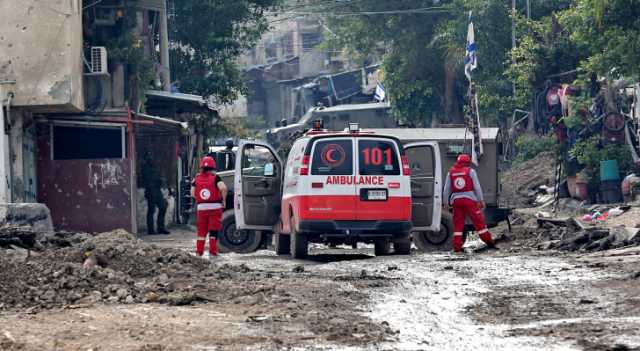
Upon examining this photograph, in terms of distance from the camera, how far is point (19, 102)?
25688 millimetres

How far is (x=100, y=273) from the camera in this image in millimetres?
12789

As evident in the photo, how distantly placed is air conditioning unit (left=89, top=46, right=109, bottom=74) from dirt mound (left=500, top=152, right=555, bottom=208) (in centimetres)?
1196

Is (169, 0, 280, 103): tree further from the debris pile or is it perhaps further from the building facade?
the debris pile

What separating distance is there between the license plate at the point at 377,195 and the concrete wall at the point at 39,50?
10.0 meters

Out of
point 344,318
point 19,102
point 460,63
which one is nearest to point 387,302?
point 344,318

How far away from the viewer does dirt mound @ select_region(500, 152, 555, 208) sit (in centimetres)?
3524

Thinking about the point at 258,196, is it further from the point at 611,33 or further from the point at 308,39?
the point at 308,39

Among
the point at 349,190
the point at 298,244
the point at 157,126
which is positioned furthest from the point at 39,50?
the point at 349,190

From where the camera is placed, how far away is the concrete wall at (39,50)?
84.9 ft

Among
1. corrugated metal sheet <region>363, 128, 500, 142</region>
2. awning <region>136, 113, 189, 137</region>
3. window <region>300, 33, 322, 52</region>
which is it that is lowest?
corrugated metal sheet <region>363, 128, 500, 142</region>

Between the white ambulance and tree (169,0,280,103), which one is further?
tree (169,0,280,103)

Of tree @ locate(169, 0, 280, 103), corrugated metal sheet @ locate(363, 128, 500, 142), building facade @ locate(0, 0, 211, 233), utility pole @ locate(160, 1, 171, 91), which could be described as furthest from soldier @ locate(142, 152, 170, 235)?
tree @ locate(169, 0, 280, 103)

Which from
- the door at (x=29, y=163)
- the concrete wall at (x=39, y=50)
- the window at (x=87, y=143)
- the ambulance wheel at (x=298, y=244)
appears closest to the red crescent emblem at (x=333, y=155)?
the ambulance wheel at (x=298, y=244)

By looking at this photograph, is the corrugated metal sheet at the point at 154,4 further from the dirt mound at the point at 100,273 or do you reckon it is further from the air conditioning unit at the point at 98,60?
the dirt mound at the point at 100,273
